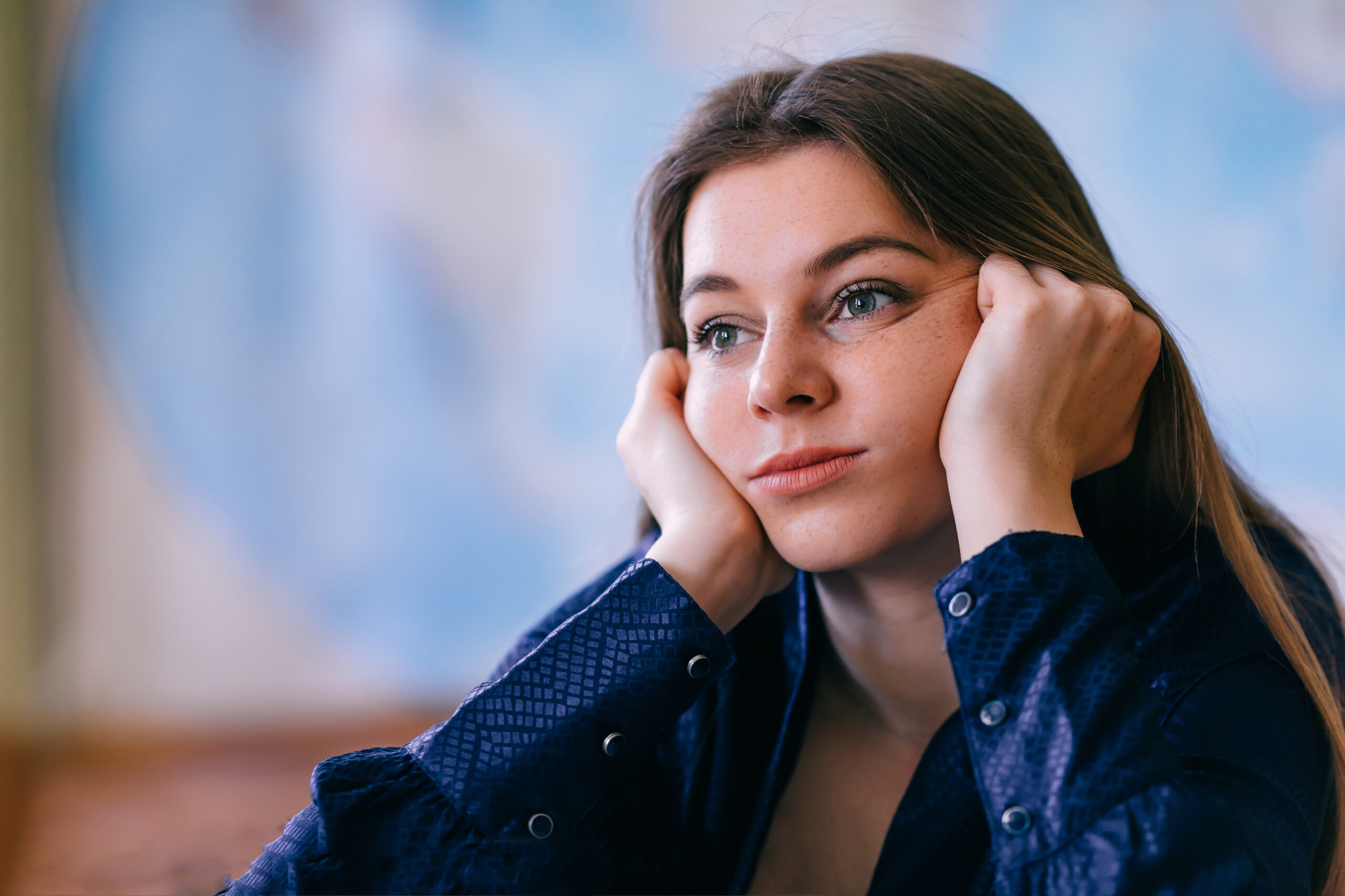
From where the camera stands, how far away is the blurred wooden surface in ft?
4.61

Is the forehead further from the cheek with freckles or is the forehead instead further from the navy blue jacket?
the navy blue jacket

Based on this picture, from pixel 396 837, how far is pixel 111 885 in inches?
22.9

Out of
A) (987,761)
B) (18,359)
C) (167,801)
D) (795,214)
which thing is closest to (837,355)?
(795,214)

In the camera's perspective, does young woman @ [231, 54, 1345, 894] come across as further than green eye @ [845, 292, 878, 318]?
No

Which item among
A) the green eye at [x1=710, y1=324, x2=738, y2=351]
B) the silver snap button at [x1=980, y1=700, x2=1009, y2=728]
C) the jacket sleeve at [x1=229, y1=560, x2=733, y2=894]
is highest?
the green eye at [x1=710, y1=324, x2=738, y2=351]

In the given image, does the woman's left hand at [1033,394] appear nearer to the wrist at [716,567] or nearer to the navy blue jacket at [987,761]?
the navy blue jacket at [987,761]

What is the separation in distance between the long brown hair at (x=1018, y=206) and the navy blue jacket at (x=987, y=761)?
0.04 m

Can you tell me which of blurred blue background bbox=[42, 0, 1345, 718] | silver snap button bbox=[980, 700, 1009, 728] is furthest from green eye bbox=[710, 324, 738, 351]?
blurred blue background bbox=[42, 0, 1345, 718]

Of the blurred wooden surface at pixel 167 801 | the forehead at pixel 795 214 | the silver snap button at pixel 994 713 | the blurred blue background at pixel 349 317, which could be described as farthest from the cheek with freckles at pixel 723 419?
the blurred blue background at pixel 349 317

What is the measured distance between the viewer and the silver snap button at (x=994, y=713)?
2.62 ft

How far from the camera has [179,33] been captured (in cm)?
274

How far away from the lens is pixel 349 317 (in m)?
2.77

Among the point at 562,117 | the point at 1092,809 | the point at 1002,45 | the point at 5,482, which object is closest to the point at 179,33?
the point at 562,117

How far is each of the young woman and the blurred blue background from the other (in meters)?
1.52
